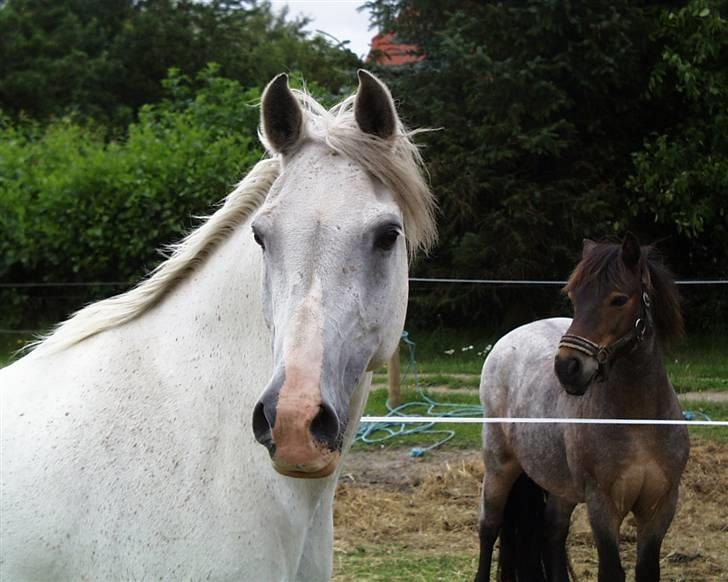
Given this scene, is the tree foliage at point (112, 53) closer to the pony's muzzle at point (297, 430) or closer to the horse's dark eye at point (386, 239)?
the horse's dark eye at point (386, 239)

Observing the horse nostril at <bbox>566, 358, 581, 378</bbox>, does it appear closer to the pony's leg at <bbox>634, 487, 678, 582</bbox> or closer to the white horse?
the pony's leg at <bbox>634, 487, 678, 582</bbox>

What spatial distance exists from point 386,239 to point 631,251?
2561mm

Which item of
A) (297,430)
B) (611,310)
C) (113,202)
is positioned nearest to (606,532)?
(611,310)

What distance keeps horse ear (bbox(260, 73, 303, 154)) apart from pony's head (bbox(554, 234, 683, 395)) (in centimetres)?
228

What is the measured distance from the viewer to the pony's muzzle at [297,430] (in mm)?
1697

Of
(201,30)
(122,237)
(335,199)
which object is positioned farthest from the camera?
(201,30)

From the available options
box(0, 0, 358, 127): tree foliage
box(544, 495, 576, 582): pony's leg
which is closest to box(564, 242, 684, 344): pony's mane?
box(544, 495, 576, 582): pony's leg

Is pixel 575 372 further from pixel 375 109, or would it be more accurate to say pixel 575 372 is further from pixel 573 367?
pixel 375 109

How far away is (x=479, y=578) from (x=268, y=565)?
303cm

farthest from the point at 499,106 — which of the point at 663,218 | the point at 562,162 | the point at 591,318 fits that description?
the point at 591,318

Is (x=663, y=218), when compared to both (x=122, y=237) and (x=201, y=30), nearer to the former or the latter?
(x=122, y=237)

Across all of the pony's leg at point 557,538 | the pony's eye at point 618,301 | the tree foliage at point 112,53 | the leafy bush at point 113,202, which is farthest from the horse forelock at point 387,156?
the tree foliage at point 112,53

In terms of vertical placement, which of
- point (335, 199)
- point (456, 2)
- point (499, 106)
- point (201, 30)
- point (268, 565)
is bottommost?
point (268, 565)

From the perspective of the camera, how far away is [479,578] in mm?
4738
